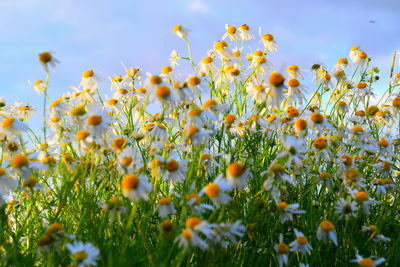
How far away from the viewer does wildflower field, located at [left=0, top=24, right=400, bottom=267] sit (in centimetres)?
242

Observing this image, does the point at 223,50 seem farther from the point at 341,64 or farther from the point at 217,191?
the point at 217,191

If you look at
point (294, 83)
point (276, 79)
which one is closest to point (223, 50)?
point (294, 83)

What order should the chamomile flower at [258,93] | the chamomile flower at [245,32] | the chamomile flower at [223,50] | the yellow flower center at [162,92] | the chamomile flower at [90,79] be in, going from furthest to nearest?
the chamomile flower at [245,32] → the chamomile flower at [223,50] → the chamomile flower at [90,79] → the chamomile flower at [258,93] → the yellow flower center at [162,92]

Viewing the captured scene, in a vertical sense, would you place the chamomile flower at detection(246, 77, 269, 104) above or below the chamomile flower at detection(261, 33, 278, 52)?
below

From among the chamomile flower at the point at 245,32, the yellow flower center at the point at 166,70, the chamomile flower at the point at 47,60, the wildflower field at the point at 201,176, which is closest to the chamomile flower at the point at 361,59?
the wildflower field at the point at 201,176

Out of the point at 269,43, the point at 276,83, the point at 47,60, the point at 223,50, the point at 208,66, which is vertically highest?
the point at 269,43

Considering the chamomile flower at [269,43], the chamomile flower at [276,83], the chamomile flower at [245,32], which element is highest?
the chamomile flower at [245,32]

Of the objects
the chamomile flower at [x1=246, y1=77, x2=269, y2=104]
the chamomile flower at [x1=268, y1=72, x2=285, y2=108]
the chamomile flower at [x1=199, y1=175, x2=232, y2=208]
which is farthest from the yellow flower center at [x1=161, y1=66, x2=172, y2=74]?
the chamomile flower at [x1=199, y1=175, x2=232, y2=208]

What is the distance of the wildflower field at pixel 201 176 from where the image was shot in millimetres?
2422

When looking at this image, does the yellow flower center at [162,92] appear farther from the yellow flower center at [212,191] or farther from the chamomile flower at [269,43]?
the chamomile flower at [269,43]

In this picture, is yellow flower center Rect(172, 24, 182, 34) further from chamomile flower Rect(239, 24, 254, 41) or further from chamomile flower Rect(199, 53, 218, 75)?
chamomile flower Rect(239, 24, 254, 41)

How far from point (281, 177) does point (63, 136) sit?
1.43m

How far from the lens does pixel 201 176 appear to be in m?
2.93

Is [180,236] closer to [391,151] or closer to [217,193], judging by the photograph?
[217,193]
